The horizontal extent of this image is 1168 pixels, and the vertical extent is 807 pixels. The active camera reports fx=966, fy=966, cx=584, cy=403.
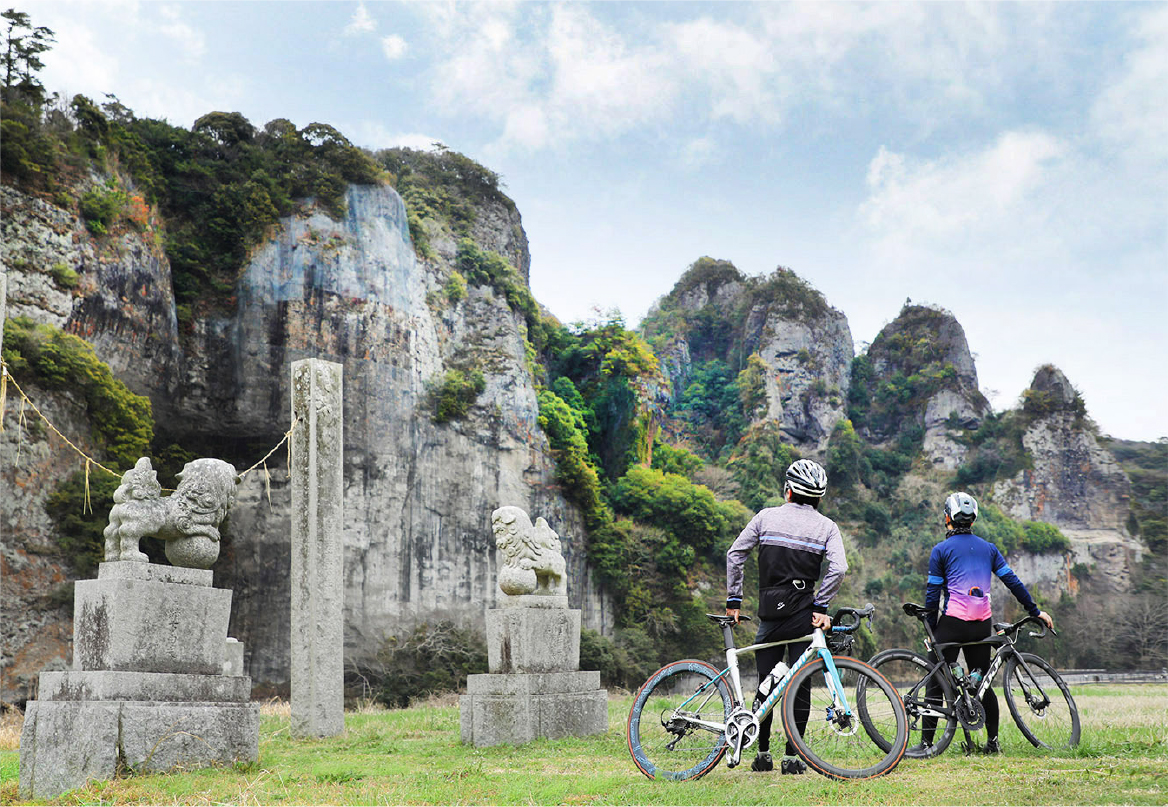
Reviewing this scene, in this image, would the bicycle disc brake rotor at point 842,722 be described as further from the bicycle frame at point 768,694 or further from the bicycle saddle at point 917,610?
the bicycle saddle at point 917,610

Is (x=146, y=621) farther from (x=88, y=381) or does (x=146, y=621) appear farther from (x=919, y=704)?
(x=88, y=381)

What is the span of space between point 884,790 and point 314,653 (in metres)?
8.10

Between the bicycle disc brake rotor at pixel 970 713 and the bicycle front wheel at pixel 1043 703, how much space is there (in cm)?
29

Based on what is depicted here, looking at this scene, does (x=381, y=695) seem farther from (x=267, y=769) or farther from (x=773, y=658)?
(x=773, y=658)

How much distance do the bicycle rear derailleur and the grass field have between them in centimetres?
16

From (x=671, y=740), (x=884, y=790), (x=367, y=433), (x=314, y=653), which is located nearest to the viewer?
(x=884, y=790)

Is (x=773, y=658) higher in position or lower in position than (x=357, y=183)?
lower

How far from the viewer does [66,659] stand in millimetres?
20516

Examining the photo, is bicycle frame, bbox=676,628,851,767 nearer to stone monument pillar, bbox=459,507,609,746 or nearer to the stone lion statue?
stone monument pillar, bbox=459,507,609,746

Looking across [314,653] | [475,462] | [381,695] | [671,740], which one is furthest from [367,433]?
[671,740]

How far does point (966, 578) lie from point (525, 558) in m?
4.42

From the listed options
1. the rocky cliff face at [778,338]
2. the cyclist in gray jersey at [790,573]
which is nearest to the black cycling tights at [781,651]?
the cyclist in gray jersey at [790,573]

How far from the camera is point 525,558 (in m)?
9.65

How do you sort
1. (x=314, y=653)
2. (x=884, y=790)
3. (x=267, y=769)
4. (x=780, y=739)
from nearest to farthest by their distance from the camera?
(x=884, y=790), (x=267, y=769), (x=780, y=739), (x=314, y=653)
